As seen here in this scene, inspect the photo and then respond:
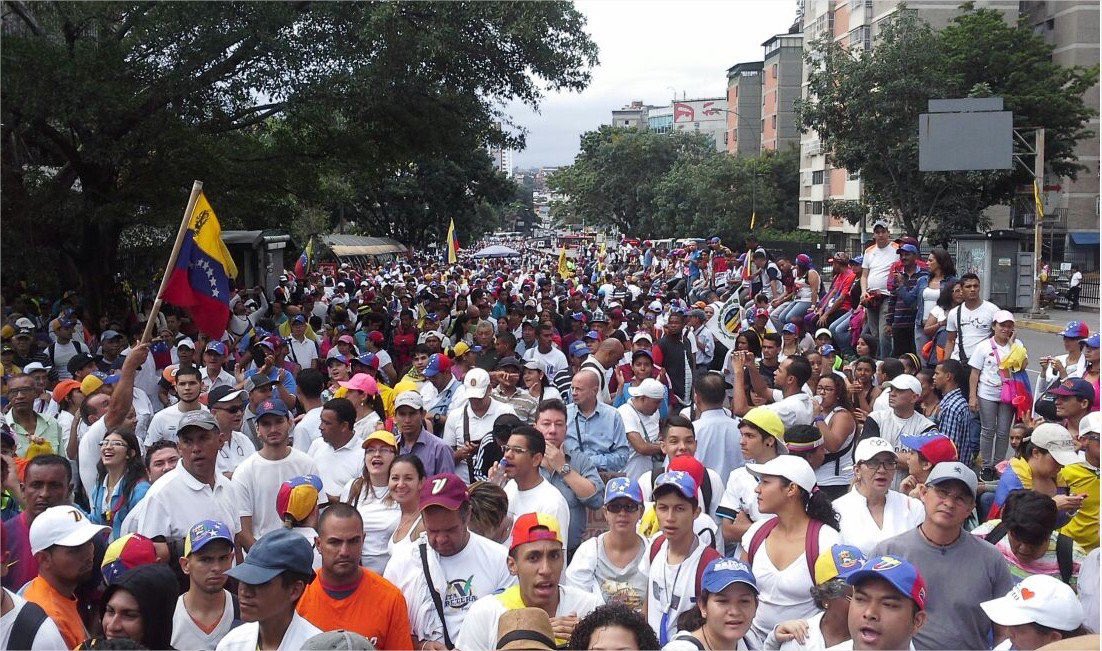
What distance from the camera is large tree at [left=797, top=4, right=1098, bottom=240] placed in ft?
108

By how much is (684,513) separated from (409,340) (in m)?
8.77

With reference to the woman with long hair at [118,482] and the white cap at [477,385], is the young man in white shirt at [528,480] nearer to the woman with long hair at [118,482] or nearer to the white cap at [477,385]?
the white cap at [477,385]

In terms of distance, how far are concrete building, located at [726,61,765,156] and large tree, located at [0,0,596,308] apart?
74.4 meters

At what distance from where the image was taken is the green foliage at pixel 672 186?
2416 inches

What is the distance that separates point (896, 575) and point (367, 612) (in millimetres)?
2062

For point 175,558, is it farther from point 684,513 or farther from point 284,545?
point 684,513

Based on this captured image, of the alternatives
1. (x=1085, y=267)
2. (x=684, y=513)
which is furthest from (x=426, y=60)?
(x=1085, y=267)

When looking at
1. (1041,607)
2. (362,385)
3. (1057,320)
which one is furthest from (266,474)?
(1057,320)

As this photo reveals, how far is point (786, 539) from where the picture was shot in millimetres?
4488

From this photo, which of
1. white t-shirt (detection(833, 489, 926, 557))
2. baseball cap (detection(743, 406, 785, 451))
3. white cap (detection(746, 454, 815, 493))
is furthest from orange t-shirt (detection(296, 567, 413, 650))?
baseball cap (detection(743, 406, 785, 451))

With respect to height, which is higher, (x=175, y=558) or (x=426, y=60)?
(x=426, y=60)

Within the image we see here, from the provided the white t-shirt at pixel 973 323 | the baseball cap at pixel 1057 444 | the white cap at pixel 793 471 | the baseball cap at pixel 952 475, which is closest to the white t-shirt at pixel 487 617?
the white cap at pixel 793 471

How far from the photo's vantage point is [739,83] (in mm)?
89625

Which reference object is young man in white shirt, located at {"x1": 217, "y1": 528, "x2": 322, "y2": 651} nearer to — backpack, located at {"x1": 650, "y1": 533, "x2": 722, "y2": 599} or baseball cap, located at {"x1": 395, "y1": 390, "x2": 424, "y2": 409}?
backpack, located at {"x1": 650, "y1": 533, "x2": 722, "y2": 599}
